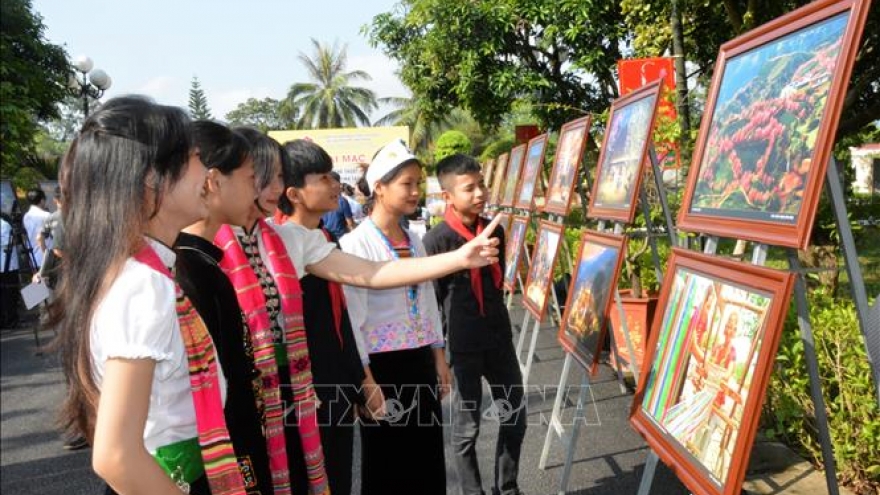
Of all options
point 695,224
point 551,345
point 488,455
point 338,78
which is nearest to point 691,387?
point 695,224

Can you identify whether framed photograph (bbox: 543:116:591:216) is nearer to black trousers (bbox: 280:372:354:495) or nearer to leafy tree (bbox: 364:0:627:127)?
black trousers (bbox: 280:372:354:495)

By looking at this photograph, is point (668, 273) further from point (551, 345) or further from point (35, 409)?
point (35, 409)

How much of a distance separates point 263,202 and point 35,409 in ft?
15.4

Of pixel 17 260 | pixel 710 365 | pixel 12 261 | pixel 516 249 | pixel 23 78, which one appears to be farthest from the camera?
pixel 23 78

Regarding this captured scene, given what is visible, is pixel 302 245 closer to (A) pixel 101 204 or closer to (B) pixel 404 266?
(B) pixel 404 266

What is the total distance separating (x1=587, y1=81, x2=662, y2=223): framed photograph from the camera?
2.89 m

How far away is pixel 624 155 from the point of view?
3172 mm

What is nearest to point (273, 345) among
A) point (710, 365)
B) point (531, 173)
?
point (710, 365)

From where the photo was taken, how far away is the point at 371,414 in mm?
2648

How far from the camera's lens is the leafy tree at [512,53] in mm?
10219

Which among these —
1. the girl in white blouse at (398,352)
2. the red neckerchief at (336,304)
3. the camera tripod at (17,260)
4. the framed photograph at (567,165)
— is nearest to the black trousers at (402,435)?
the girl in white blouse at (398,352)

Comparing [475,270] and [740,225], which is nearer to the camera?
[740,225]

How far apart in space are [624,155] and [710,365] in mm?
1536

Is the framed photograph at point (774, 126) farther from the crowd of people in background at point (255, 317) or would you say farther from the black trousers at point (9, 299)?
the black trousers at point (9, 299)
